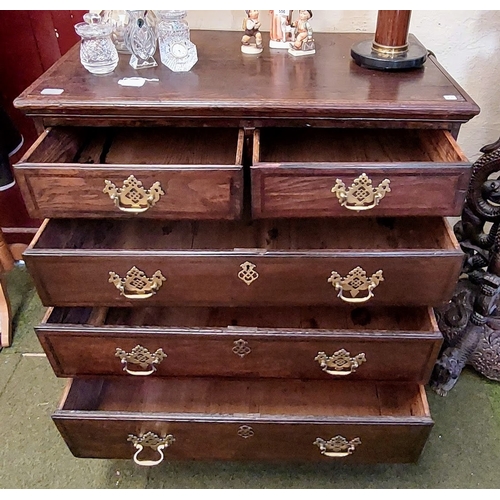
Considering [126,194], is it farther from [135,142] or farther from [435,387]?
[435,387]

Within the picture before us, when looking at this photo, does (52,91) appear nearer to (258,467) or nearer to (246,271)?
(246,271)

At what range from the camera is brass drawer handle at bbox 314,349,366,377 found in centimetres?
101

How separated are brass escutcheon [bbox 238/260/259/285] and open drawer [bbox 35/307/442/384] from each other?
0.11 m

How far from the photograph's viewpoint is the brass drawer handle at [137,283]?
927 millimetres

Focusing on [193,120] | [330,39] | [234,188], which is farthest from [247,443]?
[330,39]

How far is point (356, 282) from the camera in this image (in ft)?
3.07

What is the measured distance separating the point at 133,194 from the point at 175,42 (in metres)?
0.35

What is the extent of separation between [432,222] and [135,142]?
0.63 meters

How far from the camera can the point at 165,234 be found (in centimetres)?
108

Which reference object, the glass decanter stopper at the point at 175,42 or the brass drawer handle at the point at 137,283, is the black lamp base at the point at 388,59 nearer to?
the glass decanter stopper at the point at 175,42

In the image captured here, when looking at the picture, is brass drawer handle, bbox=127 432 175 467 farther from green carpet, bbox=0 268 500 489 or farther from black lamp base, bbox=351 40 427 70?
black lamp base, bbox=351 40 427 70

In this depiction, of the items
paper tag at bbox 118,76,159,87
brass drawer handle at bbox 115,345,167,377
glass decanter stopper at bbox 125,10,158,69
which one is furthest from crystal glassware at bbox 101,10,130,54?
brass drawer handle at bbox 115,345,167,377

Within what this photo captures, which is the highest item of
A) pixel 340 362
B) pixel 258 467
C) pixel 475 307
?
pixel 340 362

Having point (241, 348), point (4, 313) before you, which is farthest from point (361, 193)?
point (4, 313)
